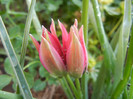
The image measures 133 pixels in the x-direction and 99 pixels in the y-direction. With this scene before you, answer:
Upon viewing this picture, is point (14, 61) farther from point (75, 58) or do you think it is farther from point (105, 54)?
point (105, 54)

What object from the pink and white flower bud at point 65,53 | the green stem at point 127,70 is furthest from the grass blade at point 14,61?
the green stem at point 127,70

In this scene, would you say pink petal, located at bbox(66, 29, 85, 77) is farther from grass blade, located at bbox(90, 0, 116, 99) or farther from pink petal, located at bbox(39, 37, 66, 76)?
grass blade, located at bbox(90, 0, 116, 99)

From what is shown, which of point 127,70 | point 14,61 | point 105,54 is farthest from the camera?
point 105,54

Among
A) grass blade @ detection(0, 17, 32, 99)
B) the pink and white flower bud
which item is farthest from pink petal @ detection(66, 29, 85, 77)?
grass blade @ detection(0, 17, 32, 99)

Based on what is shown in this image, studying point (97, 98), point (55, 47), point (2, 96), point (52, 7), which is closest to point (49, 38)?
point (55, 47)

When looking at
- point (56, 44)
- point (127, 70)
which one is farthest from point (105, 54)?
point (56, 44)

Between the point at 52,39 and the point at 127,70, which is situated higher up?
the point at 52,39
